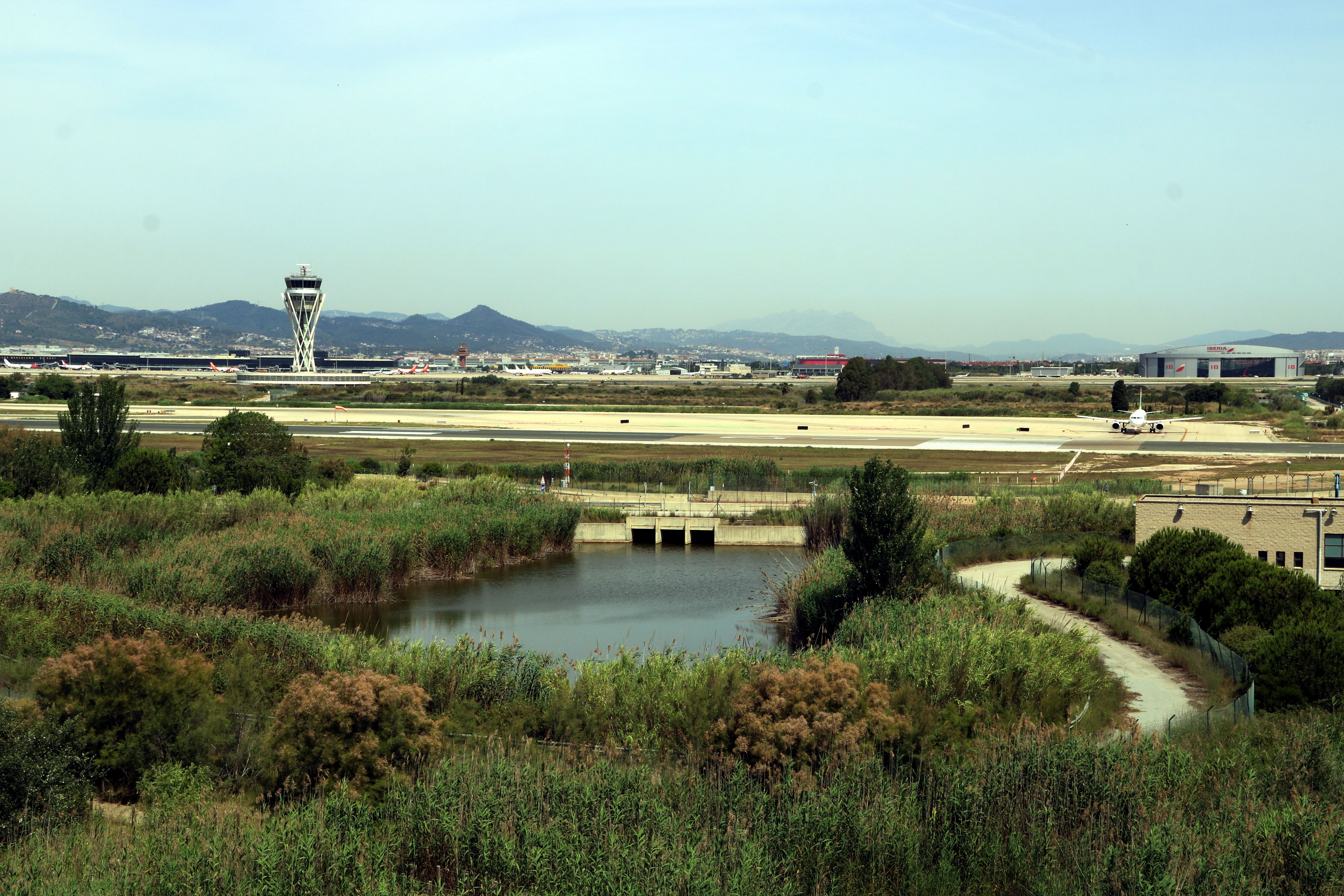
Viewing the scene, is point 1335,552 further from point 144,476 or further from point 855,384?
point 855,384

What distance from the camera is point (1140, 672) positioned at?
28.3m

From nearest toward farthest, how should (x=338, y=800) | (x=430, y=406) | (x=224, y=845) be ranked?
(x=224, y=845), (x=338, y=800), (x=430, y=406)

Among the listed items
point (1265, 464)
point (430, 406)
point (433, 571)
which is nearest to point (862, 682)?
point (433, 571)

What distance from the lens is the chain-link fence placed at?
72.3 feet

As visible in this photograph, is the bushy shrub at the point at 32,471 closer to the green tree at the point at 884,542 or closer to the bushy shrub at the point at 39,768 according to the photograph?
the bushy shrub at the point at 39,768

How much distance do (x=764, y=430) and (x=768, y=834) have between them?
96182mm

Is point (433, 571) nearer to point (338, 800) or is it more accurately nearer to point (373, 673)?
point (373, 673)

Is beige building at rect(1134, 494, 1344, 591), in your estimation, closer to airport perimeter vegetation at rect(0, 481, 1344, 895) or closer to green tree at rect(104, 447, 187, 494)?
airport perimeter vegetation at rect(0, 481, 1344, 895)

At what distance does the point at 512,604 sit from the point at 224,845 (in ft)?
88.8

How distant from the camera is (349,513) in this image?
4916 centimetres

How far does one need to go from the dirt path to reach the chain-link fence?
2.73 ft

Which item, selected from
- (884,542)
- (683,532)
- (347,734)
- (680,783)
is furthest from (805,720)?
(683,532)

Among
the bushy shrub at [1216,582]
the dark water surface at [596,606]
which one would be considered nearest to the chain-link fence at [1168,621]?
the bushy shrub at [1216,582]

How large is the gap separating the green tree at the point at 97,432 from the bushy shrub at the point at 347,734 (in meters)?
41.4
